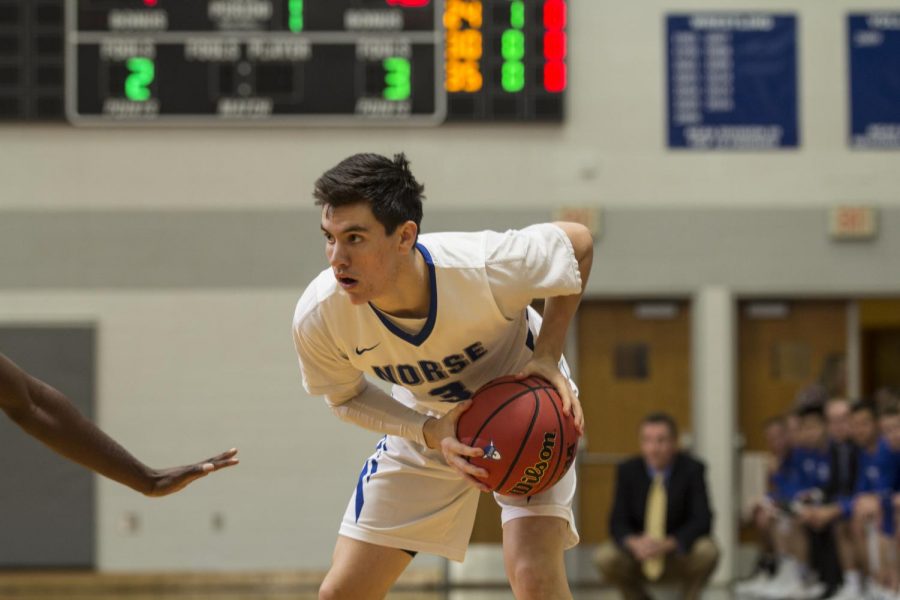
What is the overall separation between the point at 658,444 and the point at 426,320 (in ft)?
15.2

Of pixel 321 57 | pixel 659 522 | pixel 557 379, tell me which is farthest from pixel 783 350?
pixel 557 379

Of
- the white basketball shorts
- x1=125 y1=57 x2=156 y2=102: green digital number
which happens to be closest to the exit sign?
x1=125 y1=57 x2=156 y2=102: green digital number

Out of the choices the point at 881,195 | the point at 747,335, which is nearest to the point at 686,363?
the point at 747,335

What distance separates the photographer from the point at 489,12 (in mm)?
8969

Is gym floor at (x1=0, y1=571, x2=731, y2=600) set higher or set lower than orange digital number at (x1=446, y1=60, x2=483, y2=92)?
lower

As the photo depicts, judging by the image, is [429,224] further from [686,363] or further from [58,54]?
[58,54]

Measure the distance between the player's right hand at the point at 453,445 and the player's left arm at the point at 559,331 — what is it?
0.22 meters

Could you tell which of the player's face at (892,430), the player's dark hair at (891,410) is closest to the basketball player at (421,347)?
the player's face at (892,430)

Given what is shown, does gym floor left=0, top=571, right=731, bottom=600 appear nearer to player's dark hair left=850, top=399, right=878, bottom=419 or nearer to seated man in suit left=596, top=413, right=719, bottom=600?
seated man in suit left=596, top=413, right=719, bottom=600

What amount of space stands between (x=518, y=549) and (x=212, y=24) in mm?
6522

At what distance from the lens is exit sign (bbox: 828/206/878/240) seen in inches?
371

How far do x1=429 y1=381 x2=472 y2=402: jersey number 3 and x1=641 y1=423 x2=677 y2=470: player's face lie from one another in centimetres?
422

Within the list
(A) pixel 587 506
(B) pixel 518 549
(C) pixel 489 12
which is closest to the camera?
(B) pixel 518 549

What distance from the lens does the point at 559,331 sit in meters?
3.43
